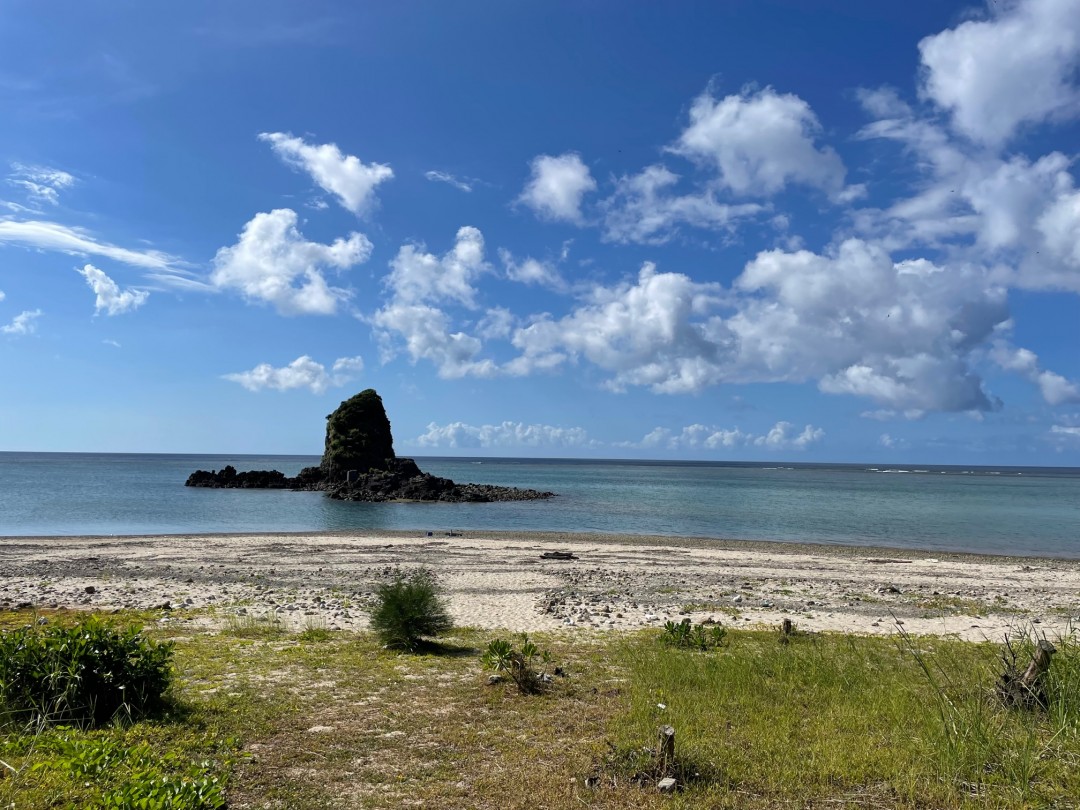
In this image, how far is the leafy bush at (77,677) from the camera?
7.76 m

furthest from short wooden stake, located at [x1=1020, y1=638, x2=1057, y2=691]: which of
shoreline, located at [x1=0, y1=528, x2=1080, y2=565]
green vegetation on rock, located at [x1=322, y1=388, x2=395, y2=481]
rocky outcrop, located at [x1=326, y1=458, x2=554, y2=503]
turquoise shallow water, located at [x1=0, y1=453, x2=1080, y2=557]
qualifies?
green vegetation on rock, located at [x1=322, y1=388, x2=395, y2=481]

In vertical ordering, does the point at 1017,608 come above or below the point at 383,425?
below

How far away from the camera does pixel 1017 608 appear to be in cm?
1972

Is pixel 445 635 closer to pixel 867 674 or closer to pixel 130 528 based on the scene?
pixel 867 674

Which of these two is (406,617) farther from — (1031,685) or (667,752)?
(1031,685)

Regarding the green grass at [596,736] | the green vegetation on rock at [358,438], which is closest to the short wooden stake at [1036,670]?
the green grass at [596,736]

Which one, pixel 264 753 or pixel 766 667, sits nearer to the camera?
pixel 264 753

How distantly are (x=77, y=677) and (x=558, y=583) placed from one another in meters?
17.8

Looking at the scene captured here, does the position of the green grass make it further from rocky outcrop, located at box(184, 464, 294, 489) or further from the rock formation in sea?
rocky outcrop, located at box(184, 464, 294, 489)

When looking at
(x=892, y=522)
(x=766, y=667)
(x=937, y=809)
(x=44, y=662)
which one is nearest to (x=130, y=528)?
(x=44, y=662)

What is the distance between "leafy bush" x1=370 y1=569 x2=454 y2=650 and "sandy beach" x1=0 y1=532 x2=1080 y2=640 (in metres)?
2.53

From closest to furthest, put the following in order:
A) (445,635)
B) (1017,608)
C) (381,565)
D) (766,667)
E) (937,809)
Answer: (937,809) < (766,667) < (445,635) < (1017,608) < (381,565)

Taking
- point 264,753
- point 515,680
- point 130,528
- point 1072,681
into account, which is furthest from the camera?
point 130,528

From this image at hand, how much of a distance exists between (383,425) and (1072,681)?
103229mm
